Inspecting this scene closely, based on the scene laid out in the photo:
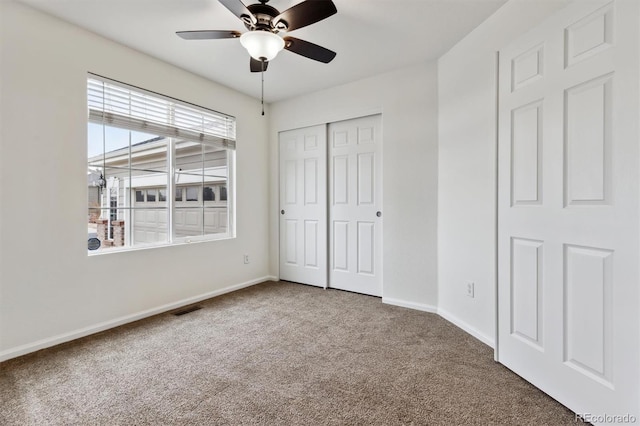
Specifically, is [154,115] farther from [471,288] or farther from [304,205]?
[471,288]

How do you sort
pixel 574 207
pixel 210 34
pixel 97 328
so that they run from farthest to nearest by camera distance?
pixel 97 328 → pixel 210 34 → pixel 574 207

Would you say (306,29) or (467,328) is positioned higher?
(306,29)

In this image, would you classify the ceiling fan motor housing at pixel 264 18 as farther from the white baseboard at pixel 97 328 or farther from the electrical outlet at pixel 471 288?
the white baseboard at pixel 97 328

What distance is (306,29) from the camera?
2395 mm

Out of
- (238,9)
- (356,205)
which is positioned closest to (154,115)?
(238,9)

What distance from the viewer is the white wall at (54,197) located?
6.77 feet

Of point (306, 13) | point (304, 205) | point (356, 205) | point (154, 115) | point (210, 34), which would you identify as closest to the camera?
point (306, 13)

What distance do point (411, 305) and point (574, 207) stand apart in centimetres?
192

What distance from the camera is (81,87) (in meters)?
2.41

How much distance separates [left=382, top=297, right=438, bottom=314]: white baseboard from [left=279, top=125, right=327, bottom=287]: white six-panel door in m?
0.90

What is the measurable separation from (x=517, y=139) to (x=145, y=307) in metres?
3.41

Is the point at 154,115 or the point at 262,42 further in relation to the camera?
the point at 154,115

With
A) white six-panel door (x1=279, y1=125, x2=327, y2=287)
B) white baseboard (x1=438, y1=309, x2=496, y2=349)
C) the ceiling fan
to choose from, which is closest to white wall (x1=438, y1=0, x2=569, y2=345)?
white baseboard (x1=438, y1=309, x2=496, y2=349)

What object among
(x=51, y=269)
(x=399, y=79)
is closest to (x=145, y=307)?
(x=51, y=269)
